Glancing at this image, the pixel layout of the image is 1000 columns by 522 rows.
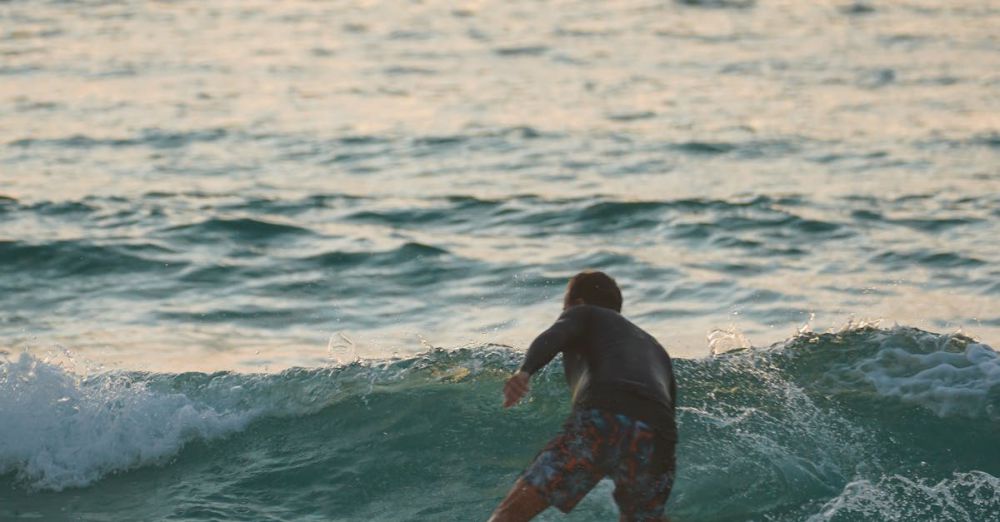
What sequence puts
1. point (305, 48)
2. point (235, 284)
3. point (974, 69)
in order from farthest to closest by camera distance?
point (305, 48), point (974, 69), point (235, 284)

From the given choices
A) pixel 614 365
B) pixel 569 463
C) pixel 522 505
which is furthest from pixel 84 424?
pixel 614 365

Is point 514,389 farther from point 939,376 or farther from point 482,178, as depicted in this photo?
point 482,178

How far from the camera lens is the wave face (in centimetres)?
948

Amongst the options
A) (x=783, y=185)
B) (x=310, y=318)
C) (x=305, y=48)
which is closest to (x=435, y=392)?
(x=310, y=318)

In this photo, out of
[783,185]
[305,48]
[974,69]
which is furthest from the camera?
[305,48]

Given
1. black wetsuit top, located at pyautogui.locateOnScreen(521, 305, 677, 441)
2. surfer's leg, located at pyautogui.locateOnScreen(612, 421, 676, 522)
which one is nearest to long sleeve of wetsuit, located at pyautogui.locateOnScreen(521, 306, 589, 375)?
black wetsuit top, located at pyautogui.locateOnScreen(521, 305, 677, 441)

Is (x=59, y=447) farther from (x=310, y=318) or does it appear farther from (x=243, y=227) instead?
(x=243, y=227)

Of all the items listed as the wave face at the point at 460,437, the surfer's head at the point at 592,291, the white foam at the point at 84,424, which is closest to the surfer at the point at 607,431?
the surfer's head at the point at 592,291

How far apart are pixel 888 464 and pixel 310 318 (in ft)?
19.1

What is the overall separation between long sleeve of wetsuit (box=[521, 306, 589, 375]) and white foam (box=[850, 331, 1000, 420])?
399cm

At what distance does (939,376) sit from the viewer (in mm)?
11016

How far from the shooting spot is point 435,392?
36.3ft

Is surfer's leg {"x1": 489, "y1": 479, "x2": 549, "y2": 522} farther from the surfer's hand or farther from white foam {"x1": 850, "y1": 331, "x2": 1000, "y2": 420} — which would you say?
white foam {"x1": 850, "y1": 331, "x2": 1000, "y2": 420}

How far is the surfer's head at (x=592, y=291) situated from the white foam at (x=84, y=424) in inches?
144
